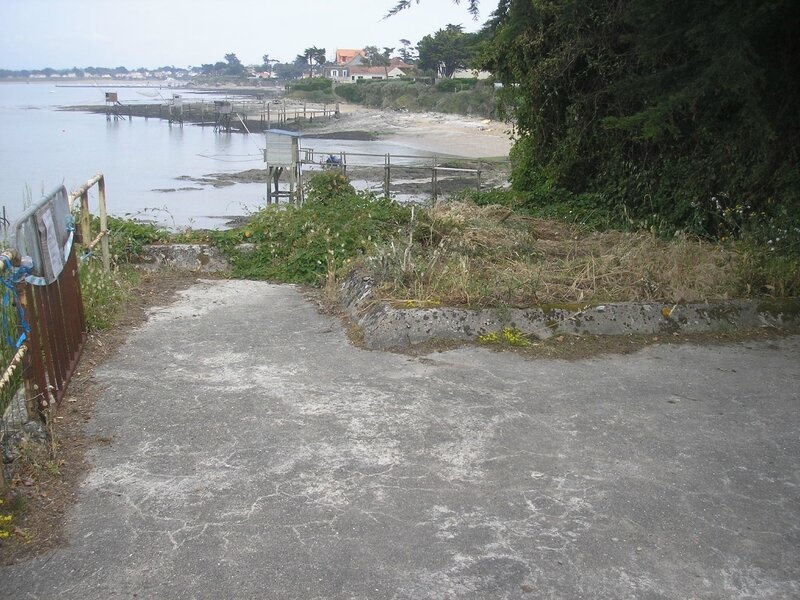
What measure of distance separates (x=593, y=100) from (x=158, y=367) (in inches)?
329

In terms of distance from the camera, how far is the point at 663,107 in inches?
315

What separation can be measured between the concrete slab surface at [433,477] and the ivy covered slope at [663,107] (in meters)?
2.97

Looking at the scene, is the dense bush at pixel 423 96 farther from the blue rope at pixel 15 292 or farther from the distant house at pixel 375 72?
the blue rope at pixel 15 292

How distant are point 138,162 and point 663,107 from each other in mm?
48184

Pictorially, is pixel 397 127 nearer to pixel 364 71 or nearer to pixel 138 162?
pixel 138 162

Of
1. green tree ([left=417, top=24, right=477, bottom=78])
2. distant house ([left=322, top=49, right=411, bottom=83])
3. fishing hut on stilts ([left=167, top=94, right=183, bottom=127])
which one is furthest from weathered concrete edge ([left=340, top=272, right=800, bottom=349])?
distant house ([left=322, top=49, right=411, bottom=83])

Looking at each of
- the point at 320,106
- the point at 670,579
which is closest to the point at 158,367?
the point at 670,579

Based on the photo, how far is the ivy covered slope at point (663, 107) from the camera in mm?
7820

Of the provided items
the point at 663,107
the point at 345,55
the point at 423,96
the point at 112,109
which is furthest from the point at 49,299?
the point at 345,55

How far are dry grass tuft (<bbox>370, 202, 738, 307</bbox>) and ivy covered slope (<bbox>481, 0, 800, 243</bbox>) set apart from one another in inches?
50.1

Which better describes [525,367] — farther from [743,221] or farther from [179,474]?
[743,221]

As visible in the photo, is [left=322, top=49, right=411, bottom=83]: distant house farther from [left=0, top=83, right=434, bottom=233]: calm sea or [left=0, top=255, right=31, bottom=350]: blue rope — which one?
[left=0, top=255, right=31, bottom=350]: blue rope

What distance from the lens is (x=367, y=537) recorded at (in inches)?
148

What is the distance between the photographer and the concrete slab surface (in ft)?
11.4
